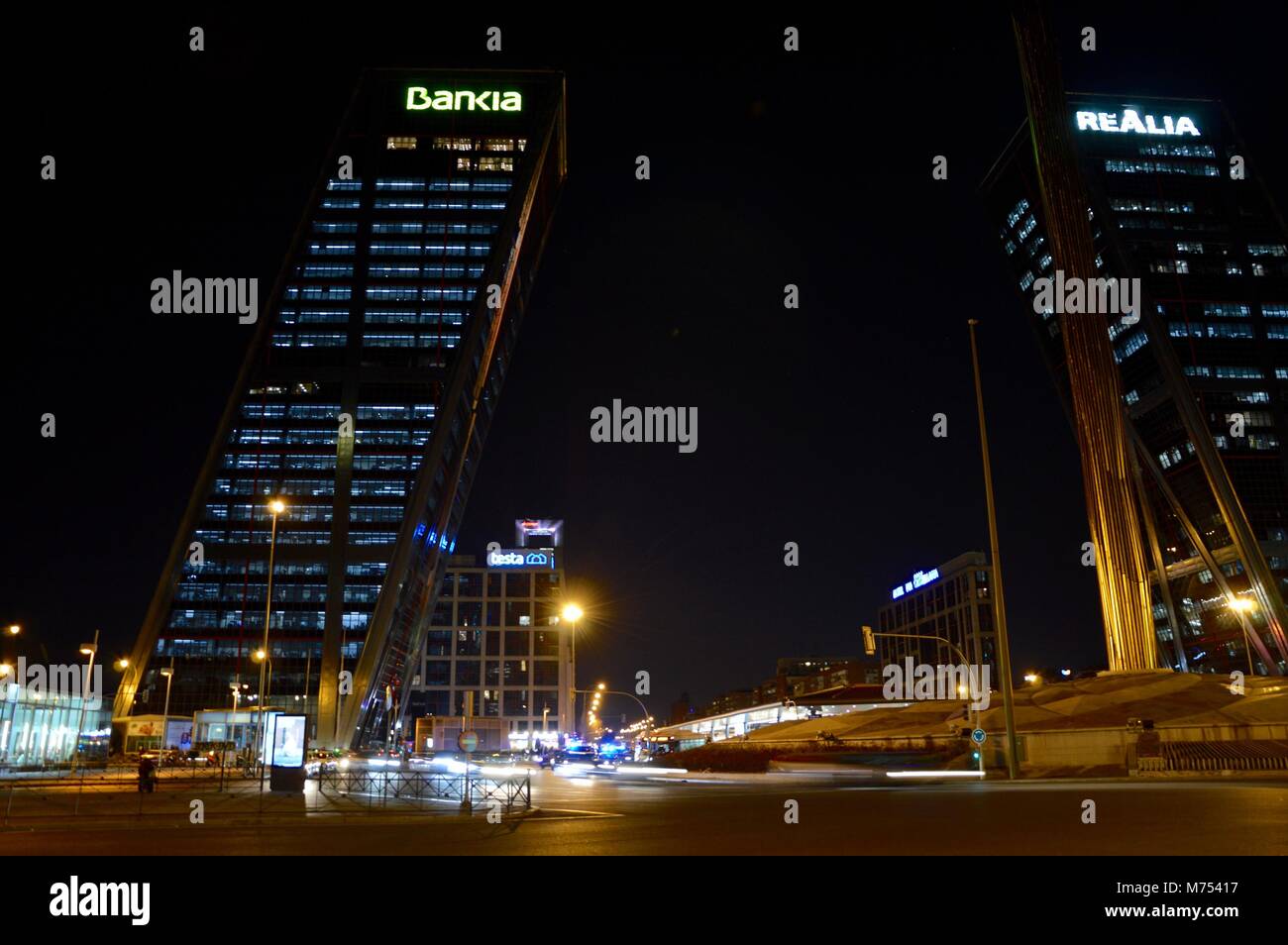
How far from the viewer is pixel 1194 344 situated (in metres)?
107

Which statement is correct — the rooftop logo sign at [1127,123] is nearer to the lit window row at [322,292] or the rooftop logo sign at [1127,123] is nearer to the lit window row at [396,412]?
the lit window row at [396,412]

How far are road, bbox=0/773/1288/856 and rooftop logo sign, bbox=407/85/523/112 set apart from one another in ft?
405

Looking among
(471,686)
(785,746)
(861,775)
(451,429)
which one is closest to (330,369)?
(451,429)

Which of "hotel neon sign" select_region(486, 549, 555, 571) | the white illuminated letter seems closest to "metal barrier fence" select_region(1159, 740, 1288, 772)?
the white illuminated letter

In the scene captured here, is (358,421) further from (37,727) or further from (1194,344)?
(1194,344)

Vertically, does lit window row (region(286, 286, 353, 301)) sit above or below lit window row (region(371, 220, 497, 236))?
below

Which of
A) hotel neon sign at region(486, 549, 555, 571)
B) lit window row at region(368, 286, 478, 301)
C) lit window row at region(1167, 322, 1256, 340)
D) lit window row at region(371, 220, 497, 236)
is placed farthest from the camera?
hotel neon sign at region(486, 549, 555, 571)

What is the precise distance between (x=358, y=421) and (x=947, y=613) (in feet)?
344

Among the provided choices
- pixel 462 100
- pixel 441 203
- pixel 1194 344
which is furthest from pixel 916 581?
pixel 462 100

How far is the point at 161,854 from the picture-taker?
41.7 ft

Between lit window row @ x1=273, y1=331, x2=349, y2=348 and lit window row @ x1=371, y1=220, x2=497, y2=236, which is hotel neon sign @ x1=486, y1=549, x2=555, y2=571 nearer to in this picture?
lit window row @ x1=273, y1=331, x2=349, y2=348

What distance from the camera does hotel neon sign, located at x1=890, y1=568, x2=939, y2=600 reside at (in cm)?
16891
